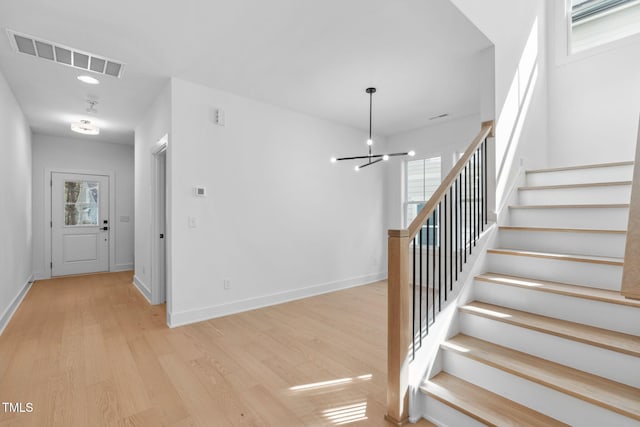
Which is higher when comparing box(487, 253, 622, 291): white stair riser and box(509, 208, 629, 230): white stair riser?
box(509, 208, 629, 230): white stair riser

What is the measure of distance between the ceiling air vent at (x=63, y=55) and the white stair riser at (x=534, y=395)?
4.04 metres

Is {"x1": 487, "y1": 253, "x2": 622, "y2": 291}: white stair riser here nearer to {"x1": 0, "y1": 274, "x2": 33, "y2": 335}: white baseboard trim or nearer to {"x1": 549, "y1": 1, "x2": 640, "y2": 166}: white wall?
{"x1": 549, "y1": 1, "x2": 640, "y2": 166}: white wall

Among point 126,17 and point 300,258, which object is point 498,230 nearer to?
point 300,258

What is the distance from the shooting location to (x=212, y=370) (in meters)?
2.47

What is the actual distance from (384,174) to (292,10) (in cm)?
395

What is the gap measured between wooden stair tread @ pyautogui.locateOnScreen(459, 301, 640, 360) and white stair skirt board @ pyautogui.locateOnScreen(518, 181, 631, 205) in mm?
1264

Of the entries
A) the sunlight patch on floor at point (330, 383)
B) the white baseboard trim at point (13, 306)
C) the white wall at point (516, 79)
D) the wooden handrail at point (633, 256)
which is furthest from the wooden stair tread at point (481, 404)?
the white baseboard trim at point (13, 306)

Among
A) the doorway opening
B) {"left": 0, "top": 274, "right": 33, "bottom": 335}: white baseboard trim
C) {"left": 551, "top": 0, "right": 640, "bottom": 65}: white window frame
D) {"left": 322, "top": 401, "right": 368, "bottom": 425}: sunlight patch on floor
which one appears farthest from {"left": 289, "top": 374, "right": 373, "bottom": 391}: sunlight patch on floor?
{"left": 551, "top": 0, "right": 640, "bottom": 65}: white window frame

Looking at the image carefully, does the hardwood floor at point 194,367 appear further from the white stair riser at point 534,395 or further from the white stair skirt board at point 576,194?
the white stair skirt board at point 576,194

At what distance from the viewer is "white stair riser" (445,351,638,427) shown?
1.43m

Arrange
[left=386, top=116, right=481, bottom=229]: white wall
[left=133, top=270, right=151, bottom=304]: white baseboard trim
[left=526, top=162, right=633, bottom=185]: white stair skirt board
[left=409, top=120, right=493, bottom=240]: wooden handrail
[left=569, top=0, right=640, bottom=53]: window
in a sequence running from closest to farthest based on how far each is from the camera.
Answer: [left=409, top=120, right=493, bottom=240]: wooden handrail < [left=526, top=162, right=633, bottom=185]: white stair skirt board < [left=569, top=0, right=640, bottom=53]: window < [left=133, top=270, right=151, bottom=304]: white baseboard trim < [left=386, top=116, right=481, bottom=229]: white wall

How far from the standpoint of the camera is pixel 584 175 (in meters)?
2.86

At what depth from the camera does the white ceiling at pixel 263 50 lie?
7.72 feet

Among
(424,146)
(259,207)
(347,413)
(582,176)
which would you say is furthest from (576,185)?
(259,207)
